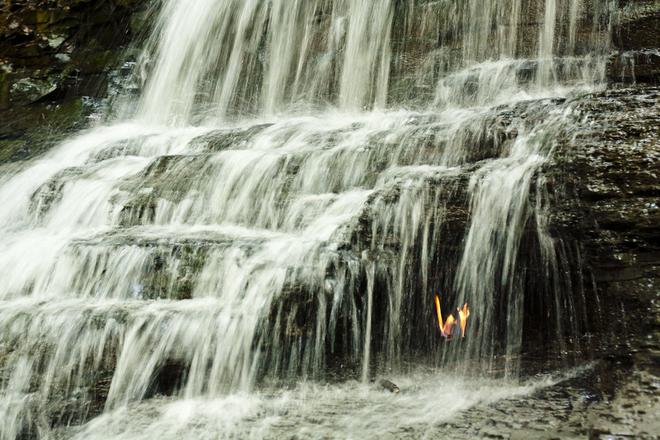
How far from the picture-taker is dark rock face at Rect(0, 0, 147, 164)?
11250mm

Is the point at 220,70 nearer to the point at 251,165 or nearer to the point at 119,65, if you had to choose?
the point at 119,65

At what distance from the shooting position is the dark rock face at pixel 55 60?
1125 cm

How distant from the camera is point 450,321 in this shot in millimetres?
4457

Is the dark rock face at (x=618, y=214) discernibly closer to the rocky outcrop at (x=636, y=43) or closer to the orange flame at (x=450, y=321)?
the orange flame at (x=450, y=321)

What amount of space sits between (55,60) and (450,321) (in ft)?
34.6

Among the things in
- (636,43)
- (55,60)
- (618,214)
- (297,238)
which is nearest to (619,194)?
(618,214)

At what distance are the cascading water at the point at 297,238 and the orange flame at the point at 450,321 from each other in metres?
0.05

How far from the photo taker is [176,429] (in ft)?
13.0

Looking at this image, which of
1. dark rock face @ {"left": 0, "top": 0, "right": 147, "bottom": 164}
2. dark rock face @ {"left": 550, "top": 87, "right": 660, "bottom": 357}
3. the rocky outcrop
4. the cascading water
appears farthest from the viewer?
dark rock face @ {"left": 0, "top": 0, "right": 147, "bottom": 164}

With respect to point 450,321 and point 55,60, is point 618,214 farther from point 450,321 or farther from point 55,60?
point 55,60

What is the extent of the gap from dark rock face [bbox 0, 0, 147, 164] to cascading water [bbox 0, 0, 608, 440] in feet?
6.24

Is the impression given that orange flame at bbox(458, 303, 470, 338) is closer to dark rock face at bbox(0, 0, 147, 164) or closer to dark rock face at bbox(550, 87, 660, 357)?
dark rock face at bbox(550, 87, 660, 357)

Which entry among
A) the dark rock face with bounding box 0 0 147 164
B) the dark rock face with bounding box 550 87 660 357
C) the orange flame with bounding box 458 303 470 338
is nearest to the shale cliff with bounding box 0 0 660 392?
the dark rock face with bounding box 550 87 660 357

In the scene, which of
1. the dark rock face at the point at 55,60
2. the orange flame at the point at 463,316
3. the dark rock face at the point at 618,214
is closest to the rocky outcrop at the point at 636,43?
the dark rock face at the point at 618,214
